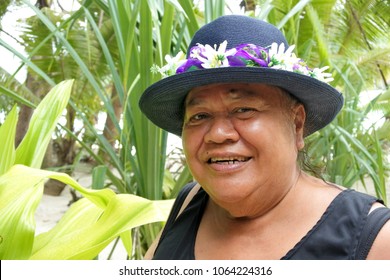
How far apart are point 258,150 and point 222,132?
55mm

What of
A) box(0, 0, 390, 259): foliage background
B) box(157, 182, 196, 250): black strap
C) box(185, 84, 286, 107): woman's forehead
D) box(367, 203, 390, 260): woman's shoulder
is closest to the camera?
box(367, 203, 390, 260): woman's shoulder

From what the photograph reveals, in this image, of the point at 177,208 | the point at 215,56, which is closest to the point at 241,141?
the point at 215,56

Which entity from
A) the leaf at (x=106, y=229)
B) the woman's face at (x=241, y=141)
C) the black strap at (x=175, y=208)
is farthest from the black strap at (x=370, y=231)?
the black strap at (x=175, y=208)

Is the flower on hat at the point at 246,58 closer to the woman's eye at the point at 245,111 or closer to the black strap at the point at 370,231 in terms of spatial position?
the woman's eye at the point at 245,111

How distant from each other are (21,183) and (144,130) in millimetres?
606

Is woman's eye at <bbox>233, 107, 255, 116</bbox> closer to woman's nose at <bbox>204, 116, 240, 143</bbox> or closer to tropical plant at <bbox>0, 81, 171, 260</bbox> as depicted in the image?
woman's nose at <bbox>204, 116, 240, 143</bbox>

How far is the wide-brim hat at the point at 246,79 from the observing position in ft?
2.31

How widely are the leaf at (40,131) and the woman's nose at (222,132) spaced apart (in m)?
0.28

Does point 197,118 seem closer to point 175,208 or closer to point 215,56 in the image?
point 215,56

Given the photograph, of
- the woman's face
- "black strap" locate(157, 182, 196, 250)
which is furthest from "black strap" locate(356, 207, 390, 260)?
"black strap" locate(157, 182, 196, 250)

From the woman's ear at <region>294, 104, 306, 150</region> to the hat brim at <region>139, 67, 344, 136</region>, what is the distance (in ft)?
0.04

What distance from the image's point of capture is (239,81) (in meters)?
0.72

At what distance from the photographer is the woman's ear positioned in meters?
0.79

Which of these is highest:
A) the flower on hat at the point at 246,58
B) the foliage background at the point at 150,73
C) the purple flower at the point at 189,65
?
the flower on hat at the point at 246,58
